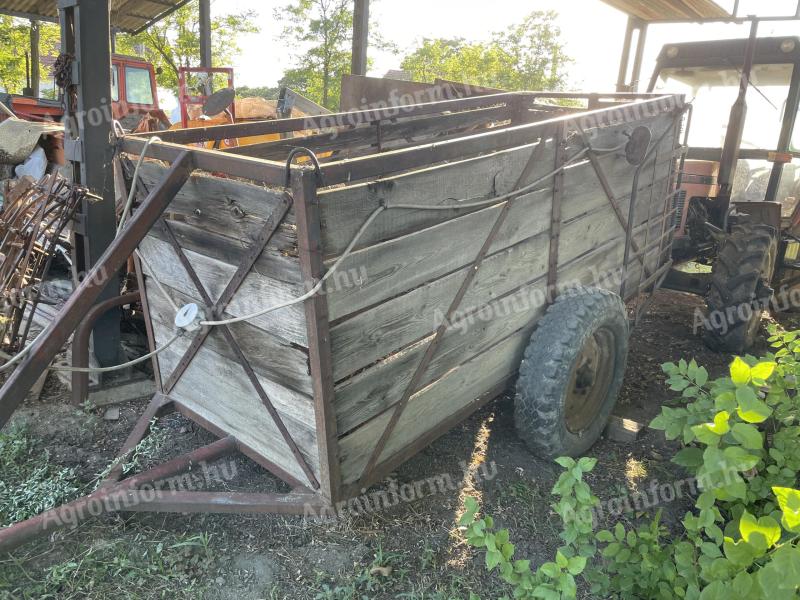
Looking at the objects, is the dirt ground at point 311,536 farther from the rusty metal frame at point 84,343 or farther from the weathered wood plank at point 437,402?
the weathered wood plank at point 437,402

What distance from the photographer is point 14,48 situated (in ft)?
61.3

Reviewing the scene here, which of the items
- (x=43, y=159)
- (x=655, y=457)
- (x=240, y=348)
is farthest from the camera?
(x=43, y=159)

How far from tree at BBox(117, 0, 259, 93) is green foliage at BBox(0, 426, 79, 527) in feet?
61.7

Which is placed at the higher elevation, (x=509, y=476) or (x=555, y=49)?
(x=555, y=49)

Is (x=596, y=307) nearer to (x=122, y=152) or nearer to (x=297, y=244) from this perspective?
(x=297, y=244)

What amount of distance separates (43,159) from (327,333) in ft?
20.3

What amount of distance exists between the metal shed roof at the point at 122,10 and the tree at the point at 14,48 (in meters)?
10.3

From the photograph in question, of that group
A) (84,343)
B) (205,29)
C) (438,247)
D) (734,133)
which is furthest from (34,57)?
(438,247)

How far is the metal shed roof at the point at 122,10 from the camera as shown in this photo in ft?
29.0

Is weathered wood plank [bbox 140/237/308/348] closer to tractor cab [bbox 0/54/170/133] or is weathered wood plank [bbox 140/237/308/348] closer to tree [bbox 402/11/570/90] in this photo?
tractor cab [bbox 0/54/170/133]

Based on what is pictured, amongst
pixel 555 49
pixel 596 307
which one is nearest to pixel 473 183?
pixel 596 307

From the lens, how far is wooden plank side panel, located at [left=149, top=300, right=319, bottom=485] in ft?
6.80

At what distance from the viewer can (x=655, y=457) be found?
3.22 metres

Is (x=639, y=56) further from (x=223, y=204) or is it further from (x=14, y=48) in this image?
(x=14, y=48)
